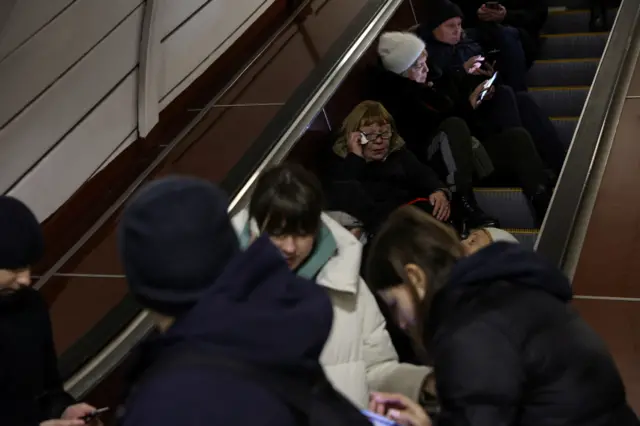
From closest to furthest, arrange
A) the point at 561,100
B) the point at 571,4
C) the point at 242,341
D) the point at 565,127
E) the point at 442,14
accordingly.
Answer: the point at 242,341 < the point at 565,127 < the point at 442,14 < the point at 561,100 < the point at 571,4

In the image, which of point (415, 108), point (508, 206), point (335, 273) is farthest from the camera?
point (415, 108)

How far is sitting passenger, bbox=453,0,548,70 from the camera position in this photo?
4.72m

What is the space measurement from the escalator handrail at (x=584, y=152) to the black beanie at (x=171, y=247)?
1.60 meters

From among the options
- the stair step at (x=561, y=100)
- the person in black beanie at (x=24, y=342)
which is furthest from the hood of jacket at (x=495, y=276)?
the stair step at (x=561, y=100)

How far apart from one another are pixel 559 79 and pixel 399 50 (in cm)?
156

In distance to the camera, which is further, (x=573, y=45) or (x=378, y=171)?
(x=573, y=45)

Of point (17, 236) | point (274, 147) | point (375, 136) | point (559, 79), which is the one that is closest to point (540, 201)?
point (375, 136)

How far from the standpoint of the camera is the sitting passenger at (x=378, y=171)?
10.9 feet

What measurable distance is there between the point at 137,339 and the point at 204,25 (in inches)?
108

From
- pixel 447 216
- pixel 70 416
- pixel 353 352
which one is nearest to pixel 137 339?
pixel 70 416

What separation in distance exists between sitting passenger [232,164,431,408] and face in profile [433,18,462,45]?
266 cm

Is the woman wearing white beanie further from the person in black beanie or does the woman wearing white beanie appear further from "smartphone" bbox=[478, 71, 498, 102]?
the person in black beanie

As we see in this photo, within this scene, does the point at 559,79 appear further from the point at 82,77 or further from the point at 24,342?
the point at 24,342

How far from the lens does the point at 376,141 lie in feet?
11.1
